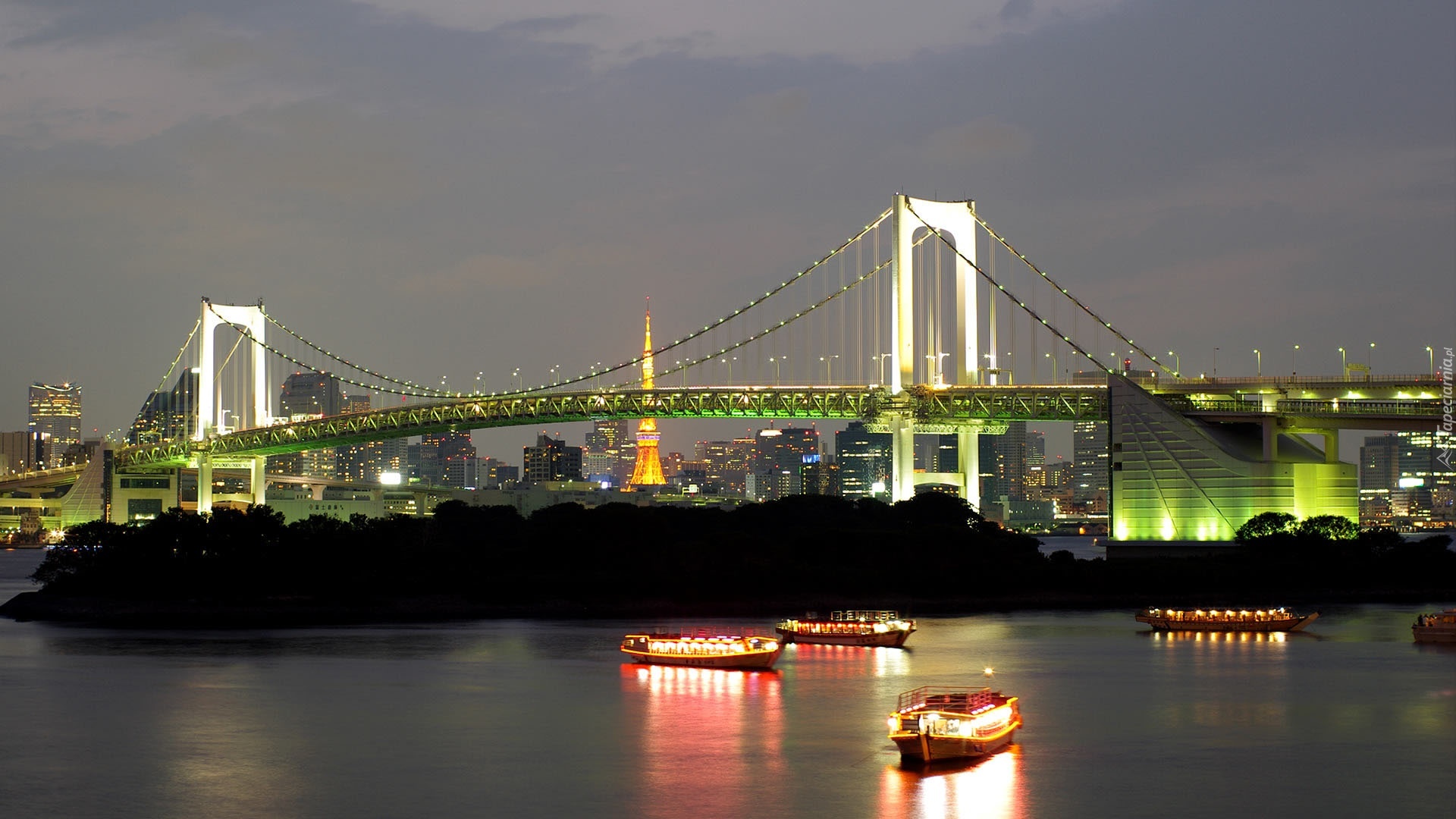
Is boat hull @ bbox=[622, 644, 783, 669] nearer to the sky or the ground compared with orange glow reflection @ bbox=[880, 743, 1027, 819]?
nearer to the sky

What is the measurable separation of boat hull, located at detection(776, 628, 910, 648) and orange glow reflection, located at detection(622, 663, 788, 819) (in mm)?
6573

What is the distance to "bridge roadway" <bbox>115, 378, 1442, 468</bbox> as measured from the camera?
183 ft

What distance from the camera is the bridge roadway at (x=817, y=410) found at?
55.8 meters

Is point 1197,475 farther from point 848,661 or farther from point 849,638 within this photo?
point 848,661

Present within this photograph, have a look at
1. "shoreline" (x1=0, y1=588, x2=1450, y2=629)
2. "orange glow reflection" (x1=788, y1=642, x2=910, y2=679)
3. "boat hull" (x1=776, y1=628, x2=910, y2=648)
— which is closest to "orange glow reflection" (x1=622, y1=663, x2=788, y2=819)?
"orange glow reflection" (x1=788, y1=642, x2=910, y2=679)

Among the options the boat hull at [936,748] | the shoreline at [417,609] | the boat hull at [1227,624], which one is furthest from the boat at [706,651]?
the boat hull at [1227,624]

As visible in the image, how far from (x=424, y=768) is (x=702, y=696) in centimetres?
862

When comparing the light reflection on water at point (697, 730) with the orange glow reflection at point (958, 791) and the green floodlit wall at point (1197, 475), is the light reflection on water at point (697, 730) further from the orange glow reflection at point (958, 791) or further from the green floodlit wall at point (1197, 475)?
the green floodlit wall at point (1197, 475)

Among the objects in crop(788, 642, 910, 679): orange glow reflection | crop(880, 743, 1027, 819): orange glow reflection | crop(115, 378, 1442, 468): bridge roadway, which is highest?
crop(115, 378, 1442, 468): bridge roadway

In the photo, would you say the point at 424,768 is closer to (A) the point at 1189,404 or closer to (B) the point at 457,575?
(B) the point at 457,575

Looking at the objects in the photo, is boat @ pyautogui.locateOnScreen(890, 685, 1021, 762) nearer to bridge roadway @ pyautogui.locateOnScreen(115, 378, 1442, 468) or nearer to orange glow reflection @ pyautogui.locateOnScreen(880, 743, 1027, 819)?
orange glow reflection @ pyautogui.locateOnScreen(880, 743, 1027, 819)

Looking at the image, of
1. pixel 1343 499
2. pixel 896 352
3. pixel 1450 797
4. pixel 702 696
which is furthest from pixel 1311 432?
pixel 1450 797

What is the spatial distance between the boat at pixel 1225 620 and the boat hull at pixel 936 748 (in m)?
22.5

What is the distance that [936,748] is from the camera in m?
25.4
